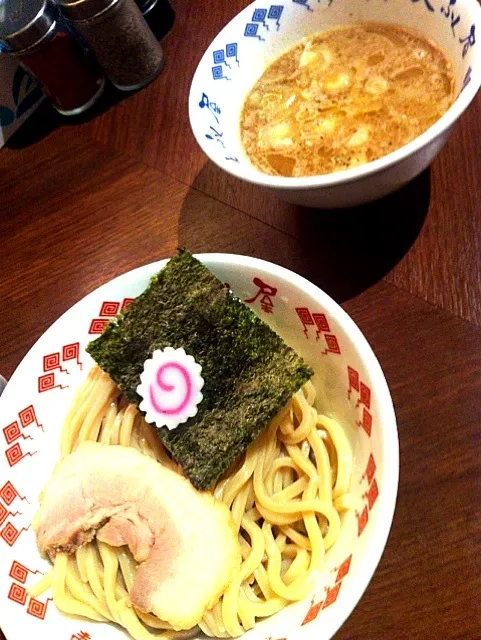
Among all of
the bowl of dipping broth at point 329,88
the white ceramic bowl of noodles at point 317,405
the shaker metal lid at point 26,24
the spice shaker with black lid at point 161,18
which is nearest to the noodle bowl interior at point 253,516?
the white ceramic bowl of noodles at point 317,405

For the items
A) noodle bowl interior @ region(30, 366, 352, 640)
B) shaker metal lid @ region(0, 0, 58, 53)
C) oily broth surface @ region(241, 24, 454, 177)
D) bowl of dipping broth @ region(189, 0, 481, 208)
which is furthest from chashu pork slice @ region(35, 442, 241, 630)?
shaker metal lid @ region(0, 0, 58, 53)

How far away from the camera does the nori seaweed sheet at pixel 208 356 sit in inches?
39.9

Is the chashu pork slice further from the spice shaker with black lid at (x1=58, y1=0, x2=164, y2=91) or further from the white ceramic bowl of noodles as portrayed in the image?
the spice shaker with black lid at (x1=58, y1=0, x2=164, y2=91)

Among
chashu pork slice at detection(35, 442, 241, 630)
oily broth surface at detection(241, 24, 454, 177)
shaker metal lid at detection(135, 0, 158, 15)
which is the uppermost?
shaker metal lid at detection(135, 0, 158, 15)

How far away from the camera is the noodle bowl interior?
95 cm

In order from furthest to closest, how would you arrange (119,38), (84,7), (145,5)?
1. (145,5)
2. (119,38)
3. (84,7)

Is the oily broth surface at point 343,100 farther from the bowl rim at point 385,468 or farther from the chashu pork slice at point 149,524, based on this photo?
the chashu pork slice at point 149,524

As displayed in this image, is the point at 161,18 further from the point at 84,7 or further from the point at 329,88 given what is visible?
the point at 329,88

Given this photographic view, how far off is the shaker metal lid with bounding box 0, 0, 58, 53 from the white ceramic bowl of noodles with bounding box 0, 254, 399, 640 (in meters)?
0.91

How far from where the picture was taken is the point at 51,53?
169cm

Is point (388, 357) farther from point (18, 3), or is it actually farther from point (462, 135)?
point (18, 3)

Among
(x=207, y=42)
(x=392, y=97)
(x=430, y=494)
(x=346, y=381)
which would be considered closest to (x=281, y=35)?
(x=392, y=97)

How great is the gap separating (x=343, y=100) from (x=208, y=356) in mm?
681

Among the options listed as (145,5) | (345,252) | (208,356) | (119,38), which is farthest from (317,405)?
(145,5)
